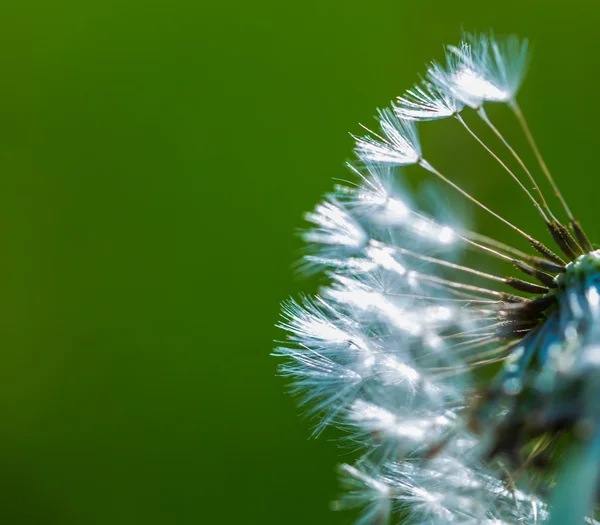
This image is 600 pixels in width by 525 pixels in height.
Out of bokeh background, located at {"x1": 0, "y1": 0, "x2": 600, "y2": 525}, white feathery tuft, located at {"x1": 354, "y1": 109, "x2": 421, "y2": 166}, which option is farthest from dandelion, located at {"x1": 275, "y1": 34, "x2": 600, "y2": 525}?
bokeh background, located at {"x1": 0, "y1": 0, "x2": 600, "y2": 525}

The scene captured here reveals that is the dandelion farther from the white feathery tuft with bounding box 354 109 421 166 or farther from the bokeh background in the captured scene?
the bokeh background

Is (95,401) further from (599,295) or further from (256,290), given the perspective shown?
(599,295)

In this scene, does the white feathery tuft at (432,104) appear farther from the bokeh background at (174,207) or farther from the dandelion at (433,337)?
the bokeh background at (174,207)

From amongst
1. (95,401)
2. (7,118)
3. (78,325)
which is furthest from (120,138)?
(95,401)

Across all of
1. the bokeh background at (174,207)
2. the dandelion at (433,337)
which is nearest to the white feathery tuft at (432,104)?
the dandelion at (433,337)

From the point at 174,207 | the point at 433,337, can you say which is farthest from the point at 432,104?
the point at 174,207

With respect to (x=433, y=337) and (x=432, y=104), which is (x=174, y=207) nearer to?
(x=432, y=104)
